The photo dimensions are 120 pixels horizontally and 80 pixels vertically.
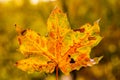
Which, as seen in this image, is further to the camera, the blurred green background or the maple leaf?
the blurred green background

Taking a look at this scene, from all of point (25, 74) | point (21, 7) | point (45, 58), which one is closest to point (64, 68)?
point (45, 58)

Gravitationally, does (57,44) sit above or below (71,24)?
below

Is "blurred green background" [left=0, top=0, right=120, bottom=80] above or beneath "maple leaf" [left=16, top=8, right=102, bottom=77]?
above

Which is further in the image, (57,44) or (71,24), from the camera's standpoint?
(71,24)

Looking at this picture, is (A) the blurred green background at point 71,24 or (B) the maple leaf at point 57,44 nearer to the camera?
(B) the maple leaf at point 57,44

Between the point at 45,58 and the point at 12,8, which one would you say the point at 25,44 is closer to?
the point at 45,58
